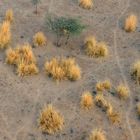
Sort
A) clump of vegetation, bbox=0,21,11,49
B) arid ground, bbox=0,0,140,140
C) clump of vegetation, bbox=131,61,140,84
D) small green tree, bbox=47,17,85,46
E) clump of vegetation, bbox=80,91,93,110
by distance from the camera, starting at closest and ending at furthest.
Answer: arid ground, bbox=0,0,140,140 → clump of vegetation, bbox=80,91,93,110 → clump of vegetation, bbox=131,61,140,84 → clump of vegetation, bbox=0,21,11,49 → small green tree, bbox=47,17,85,46

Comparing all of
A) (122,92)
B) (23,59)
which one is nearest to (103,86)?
(122,92)

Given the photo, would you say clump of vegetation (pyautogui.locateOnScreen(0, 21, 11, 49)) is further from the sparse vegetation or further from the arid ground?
the sparse vegetation

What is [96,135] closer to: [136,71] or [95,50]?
[136,71]

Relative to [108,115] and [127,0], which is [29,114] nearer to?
[108,115]

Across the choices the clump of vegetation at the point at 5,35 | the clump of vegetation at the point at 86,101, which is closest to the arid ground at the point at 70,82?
the clump of vegetation at the point at 86,101

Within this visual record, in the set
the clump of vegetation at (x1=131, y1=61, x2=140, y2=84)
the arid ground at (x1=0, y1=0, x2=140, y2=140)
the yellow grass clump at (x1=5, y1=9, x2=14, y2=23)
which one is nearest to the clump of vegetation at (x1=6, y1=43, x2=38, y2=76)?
the arid ground at (x1=0, y1=0, x2=140, y2=140)

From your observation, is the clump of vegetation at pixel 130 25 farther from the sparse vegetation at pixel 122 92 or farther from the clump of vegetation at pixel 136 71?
the sparse vegetation at pixel 122 92
